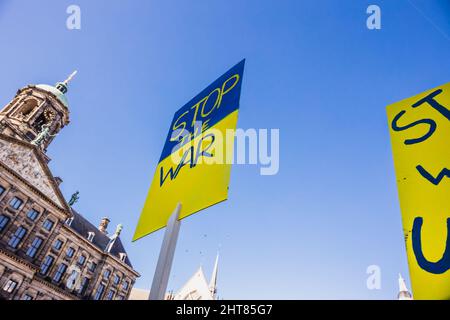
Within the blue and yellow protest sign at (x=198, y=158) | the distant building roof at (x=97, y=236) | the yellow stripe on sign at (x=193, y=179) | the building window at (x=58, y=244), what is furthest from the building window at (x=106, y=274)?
the yellow stripe on sign at (x=193, y=179)

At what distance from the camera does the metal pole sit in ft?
7.16

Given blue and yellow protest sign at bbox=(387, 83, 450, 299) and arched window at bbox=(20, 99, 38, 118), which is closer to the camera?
blue and yellow protest sign at bbox=(387, 83, 450, 299)

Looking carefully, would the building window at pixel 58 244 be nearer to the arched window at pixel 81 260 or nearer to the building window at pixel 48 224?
the building window at pixel 48 224

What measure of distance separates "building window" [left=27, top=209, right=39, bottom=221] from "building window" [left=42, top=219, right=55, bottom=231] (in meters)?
1.37

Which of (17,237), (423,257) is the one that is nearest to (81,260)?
(17,237)

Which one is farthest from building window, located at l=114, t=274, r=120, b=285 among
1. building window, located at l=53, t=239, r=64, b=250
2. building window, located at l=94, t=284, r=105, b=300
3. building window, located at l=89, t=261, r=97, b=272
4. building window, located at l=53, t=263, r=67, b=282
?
building window, located at l=53, t=239, r=64, b=250

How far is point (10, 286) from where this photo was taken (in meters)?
27.8

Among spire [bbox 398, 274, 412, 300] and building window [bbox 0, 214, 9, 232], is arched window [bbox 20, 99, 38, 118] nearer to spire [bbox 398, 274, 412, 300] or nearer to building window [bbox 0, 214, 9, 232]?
building window [bbox 0, 214, 9, 232]

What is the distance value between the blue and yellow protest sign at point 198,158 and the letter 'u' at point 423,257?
1.44m

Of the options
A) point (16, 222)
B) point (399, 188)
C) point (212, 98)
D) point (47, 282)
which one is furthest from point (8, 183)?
point (399, 188)
